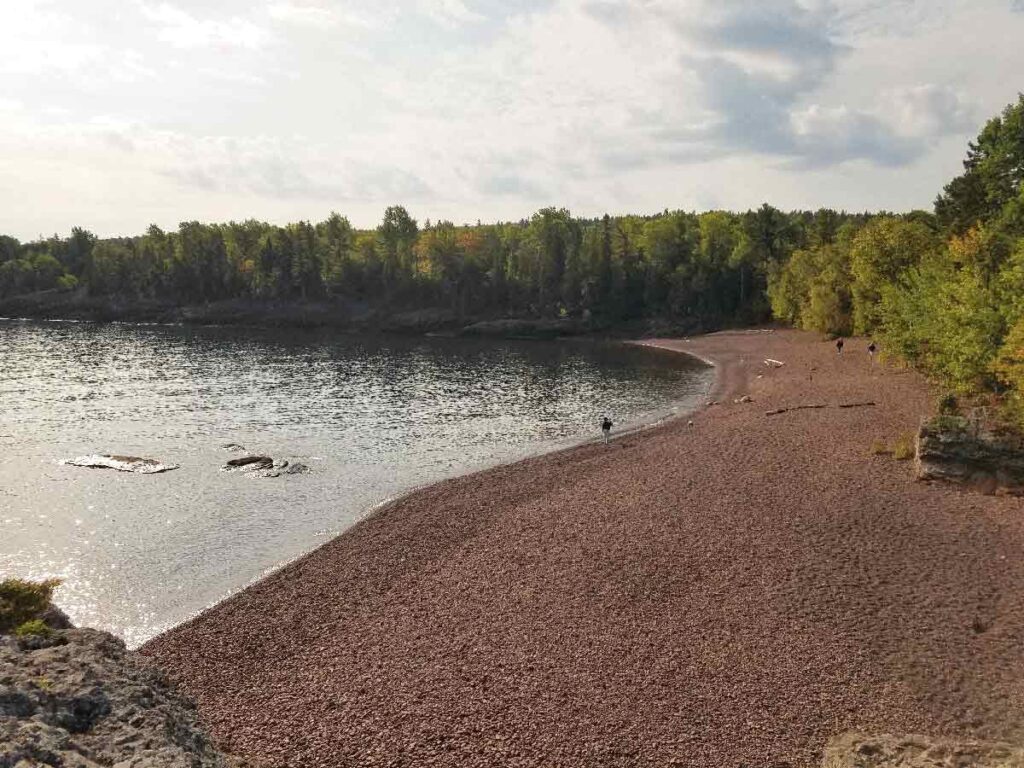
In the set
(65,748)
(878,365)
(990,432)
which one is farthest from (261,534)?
(878,365)

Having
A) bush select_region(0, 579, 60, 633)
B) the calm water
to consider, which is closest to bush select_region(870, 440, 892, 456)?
the calm water

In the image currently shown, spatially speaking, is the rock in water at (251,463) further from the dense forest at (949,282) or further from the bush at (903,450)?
the dense forest at (949,282)

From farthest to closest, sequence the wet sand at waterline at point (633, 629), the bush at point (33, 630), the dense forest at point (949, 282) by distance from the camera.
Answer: the dense forest at point (949, 282) < the wet sand at waterline at point (633, 629) < the bush at point (33, 630)

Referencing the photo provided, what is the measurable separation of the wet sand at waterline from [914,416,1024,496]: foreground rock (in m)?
1.38

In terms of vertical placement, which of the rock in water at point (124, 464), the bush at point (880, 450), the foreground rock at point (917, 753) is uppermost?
the bush at point (880, 450)

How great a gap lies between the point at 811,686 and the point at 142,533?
3073cm

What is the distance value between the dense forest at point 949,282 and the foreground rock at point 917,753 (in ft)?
81.0

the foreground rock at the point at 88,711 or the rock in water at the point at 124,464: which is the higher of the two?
the foreground rock at the point at 88,711

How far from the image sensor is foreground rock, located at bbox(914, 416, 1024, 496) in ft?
102

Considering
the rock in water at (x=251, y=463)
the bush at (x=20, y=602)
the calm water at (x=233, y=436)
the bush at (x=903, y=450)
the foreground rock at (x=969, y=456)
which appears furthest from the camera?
the rock in water at (x=251, y=463)

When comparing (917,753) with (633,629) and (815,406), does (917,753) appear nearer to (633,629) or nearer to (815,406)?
(633,629)

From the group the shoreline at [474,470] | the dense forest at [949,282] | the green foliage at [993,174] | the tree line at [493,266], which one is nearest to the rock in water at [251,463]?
the shoreline at [474,470]

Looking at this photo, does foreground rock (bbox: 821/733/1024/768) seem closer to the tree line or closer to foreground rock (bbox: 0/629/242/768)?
foreground rock (bbox: 0/629/242/768)

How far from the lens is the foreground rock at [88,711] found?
11781 millimetres
